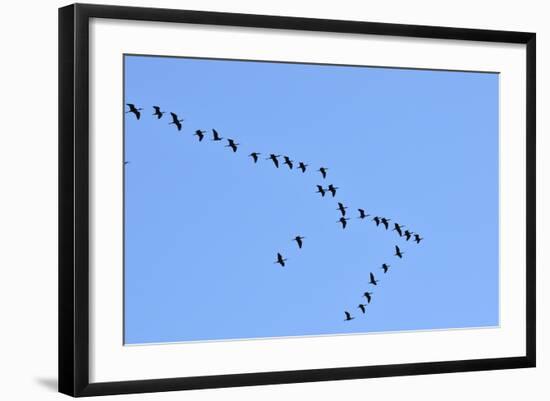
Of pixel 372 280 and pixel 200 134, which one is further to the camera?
pixel 372 280

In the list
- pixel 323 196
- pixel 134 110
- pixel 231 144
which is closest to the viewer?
pixel 134 110

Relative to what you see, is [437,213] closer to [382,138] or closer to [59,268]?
[382,138]

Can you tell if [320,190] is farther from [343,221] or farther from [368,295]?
[368,295]

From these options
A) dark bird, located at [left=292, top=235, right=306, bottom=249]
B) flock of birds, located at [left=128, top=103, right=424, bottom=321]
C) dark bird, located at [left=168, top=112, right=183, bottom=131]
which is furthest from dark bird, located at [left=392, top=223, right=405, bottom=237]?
dark bird, located at [left=168, top=112, right=183, bottom=131]

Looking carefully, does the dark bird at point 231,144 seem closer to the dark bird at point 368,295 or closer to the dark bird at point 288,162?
the dark bird at point 288,162

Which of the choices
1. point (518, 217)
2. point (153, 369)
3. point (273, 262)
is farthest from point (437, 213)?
point (153, 369)

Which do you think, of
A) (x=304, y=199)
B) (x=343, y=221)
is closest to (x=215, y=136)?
(x=304, y=199)

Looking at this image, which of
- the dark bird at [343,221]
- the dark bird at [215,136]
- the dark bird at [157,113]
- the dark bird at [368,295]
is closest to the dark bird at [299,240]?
the dark bird at [343,221]

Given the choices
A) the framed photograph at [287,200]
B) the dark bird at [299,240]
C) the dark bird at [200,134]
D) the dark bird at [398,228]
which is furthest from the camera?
the dark bird at [398,228]

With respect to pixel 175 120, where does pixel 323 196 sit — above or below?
below
